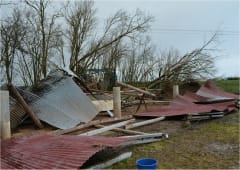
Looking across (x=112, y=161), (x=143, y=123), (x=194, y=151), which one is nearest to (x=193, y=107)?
(x=143, y=123)

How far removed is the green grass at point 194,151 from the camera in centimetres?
475

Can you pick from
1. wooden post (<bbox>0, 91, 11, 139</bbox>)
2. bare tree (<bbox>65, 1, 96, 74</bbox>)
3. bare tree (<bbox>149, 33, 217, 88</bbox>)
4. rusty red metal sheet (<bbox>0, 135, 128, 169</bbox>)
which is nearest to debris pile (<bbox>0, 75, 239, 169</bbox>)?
rusty red metal sheet (<bbox>0, 135, 128, 169</bbox>)

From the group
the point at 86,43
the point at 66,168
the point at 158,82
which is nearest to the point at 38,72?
Result: the point at 86,43

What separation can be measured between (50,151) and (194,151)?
2608 millimetres

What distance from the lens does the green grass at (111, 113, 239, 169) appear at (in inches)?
187

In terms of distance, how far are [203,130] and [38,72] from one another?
957 centimetres

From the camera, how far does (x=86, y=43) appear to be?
16703 millimetres

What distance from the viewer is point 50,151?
438 centimetres

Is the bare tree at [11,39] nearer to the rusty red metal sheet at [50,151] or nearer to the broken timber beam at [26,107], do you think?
the broken timber beam at [26,107]

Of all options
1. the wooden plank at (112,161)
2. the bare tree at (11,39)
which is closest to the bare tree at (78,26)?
the bare tree at (11,39)

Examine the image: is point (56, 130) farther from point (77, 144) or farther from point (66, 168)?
point (66, 168)

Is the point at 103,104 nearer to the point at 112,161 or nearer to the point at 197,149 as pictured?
the point at 197,149

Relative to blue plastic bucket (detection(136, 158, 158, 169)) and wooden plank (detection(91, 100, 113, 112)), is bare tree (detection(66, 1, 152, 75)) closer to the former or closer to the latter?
wooden plank (detection(91, 100, 113, 112))

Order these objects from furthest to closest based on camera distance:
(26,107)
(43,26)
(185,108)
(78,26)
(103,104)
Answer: (78,26) < (43,26) < (103,104) < (185,108) < (26,107)
